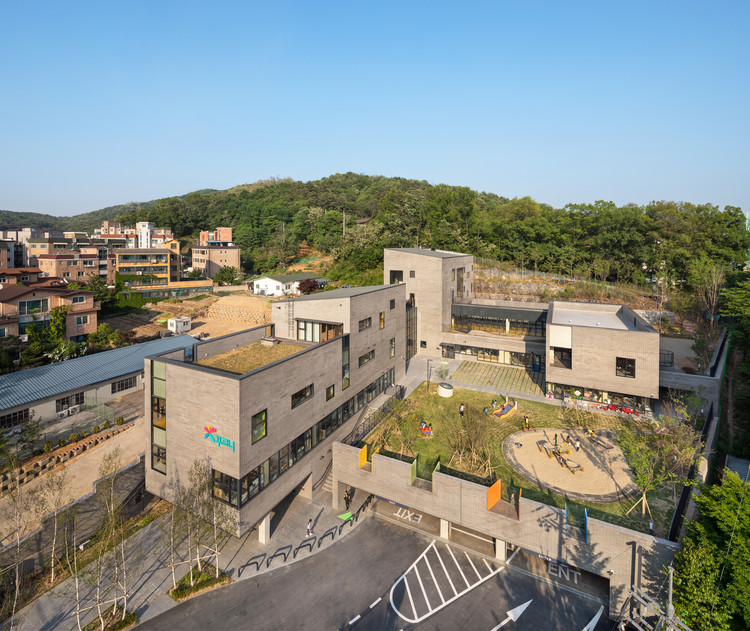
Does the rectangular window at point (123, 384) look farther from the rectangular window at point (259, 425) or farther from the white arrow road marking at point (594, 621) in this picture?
the white arrow road marking at point (594, 621)

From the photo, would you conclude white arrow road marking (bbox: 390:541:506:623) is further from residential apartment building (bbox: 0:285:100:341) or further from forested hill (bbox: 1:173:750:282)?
forested hill (bbox: 1:173:750:282)

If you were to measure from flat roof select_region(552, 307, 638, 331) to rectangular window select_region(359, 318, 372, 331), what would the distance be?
48.7 feet

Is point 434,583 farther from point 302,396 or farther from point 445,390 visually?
point 445,390

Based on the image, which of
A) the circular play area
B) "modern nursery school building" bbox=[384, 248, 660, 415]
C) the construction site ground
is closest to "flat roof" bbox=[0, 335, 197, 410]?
the construction site ground

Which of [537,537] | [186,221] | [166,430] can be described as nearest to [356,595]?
[537,537]

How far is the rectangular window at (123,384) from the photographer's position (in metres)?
30.4

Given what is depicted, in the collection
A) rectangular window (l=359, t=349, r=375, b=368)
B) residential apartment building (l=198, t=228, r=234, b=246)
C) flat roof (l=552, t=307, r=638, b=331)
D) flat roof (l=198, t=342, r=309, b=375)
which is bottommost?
rectangular window (l=359, t=349, r=375, b=368)

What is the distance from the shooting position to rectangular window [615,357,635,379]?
81.0ft

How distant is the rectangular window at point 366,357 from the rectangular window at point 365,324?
5.77ft

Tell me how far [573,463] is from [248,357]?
58.0 ft

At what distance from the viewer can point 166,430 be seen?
16.7 metres

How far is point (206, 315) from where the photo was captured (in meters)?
60.6

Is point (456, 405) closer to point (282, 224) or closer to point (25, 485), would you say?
point (25, 485)

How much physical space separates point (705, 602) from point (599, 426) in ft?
45.2
